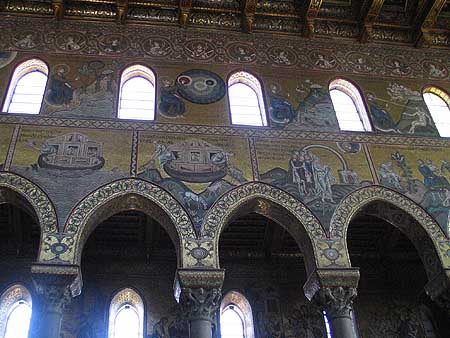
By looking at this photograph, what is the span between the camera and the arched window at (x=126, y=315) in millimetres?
11523

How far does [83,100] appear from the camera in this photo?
11094 millimetres

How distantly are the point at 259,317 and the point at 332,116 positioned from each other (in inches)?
186

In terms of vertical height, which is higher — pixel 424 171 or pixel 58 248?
pixel 424 171

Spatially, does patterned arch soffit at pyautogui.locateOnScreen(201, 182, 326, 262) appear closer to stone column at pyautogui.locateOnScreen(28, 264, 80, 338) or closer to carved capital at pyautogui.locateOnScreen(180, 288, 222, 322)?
carved capital at pyautogui.locateOnScreen(180, 288, 222, 322)

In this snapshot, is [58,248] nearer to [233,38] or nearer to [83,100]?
[83,100]

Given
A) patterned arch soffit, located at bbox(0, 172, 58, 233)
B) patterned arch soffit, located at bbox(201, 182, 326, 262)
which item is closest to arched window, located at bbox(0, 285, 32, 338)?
patterned arch soffit, located at bbox(0, 172, 58, 233)

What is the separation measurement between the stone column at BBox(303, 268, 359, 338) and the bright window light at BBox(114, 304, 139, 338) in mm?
4313

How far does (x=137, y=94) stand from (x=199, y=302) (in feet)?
16.2

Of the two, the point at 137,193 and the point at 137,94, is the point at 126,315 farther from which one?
the point at 137,94

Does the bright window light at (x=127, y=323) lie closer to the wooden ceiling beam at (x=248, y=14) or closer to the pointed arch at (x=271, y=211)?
the pointed arch at (x=271, y=211)

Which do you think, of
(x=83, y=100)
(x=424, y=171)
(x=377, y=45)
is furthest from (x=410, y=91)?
(x=83, y=100)

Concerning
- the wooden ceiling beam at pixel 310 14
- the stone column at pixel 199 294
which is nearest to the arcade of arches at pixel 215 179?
the stone column at pixel 199 294

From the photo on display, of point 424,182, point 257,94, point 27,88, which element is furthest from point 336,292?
point 27,88

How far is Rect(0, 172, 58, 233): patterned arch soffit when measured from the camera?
9.04 metres
